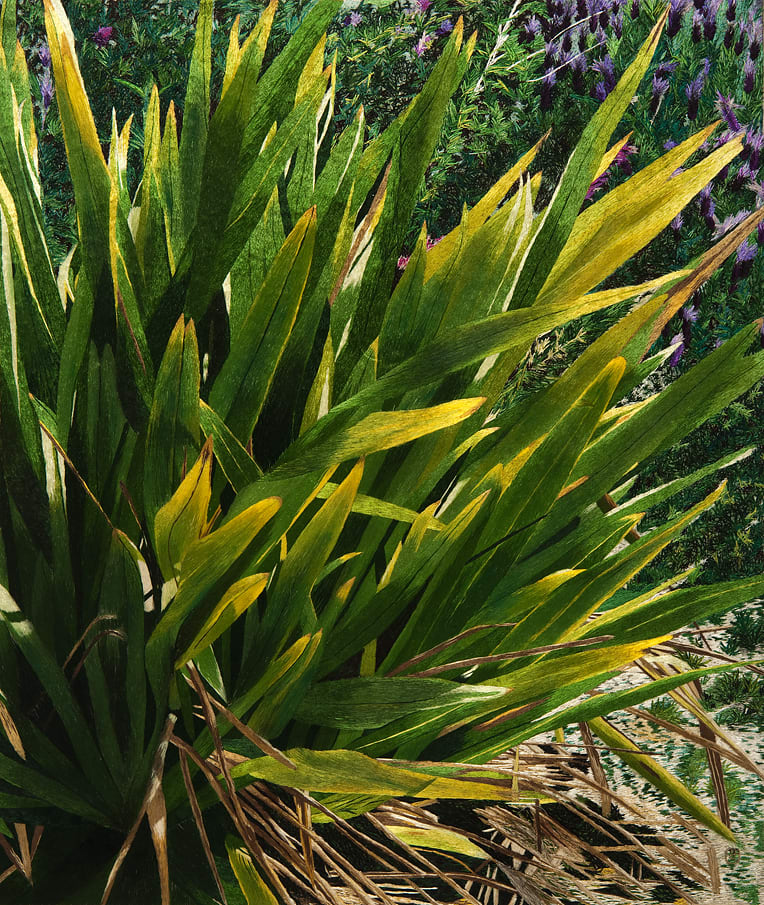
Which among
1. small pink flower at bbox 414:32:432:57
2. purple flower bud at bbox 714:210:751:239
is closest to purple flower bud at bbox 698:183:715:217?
purple flower bud at bbox 714:210:751:239

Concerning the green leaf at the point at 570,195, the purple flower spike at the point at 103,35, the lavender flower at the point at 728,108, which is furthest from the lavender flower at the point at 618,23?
the green leaf at the point at 570,195

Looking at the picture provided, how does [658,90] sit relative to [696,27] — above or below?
below

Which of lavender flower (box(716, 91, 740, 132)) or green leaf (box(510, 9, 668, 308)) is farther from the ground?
lavender flower (box(716, 91, 740, 132))

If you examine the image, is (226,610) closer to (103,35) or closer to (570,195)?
(570,195)

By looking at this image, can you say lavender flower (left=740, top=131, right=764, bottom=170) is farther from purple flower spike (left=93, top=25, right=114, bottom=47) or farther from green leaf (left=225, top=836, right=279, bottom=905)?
green leaf (left=225, top=836, right=279, bottom=905)

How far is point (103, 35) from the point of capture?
1.70 m

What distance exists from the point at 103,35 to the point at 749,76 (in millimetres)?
1168

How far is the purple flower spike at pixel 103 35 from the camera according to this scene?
1694 millimetres

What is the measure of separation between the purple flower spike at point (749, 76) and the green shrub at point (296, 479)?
128 centimetres

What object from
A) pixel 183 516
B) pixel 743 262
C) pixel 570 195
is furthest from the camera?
pixel 743 262

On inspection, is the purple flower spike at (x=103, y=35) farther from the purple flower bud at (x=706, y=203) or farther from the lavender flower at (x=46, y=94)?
the purple flower bud at (x=706, y=203)

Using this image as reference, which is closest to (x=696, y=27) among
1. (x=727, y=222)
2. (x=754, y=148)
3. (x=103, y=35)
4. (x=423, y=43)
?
(x=754, y=148)

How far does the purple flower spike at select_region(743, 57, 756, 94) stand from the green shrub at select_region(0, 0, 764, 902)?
128cm

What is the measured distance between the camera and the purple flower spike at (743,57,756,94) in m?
1.65
